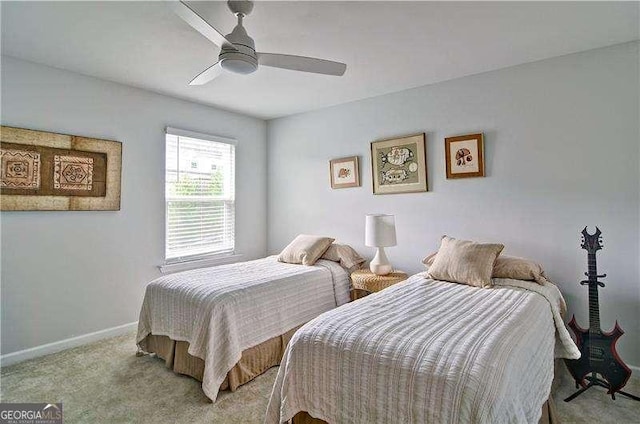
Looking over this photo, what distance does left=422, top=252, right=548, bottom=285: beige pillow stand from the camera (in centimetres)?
248

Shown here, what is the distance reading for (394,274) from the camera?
3250 millimetres

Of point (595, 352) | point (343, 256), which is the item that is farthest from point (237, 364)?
point (595, 352)

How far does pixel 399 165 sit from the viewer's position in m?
3.53

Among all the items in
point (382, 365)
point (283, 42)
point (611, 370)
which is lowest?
point (611, 370)

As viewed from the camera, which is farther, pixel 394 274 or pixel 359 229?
pixel 359 229

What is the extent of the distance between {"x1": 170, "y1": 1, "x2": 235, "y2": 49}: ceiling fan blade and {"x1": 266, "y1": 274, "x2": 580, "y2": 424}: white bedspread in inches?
64.2

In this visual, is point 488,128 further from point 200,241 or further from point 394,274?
point 200,241

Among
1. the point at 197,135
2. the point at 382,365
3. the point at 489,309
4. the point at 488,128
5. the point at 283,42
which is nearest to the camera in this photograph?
the point at 382,365

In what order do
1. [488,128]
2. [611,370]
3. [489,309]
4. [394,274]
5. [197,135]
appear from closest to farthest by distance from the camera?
[489,309] → [611,370] → [488,128] → [394,274] → [197,135]

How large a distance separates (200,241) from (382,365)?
10.2 ft

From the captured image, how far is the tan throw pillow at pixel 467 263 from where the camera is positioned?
96.7 inches

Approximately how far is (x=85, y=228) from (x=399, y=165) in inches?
125

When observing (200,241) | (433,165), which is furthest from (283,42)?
(200,241)

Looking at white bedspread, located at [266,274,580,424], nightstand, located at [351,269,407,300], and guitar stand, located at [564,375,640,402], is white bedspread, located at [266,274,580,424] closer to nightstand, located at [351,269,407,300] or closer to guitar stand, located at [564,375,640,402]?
guitar stand, located at [564,375,640,402]
